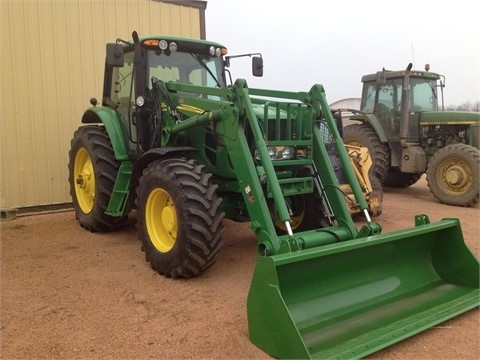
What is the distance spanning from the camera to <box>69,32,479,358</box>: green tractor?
3.04 meters

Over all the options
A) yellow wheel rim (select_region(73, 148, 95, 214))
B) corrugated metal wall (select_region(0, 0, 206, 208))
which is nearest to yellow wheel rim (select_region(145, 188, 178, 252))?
yellow wheel rim (select_region(73, 148, 95, 214))

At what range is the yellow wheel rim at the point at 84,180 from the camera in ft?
19.5

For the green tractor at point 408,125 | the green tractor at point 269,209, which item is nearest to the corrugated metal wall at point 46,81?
the green tractor at point 269,209

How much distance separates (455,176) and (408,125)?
1.47 metres

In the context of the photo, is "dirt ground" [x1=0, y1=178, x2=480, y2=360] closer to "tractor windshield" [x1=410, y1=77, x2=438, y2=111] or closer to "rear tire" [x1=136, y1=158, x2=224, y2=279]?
"rear tire" [x1=136, y1=158, x2=224, y2=279]

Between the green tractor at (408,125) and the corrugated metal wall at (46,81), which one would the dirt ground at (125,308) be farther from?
the green tractor at (408,125)

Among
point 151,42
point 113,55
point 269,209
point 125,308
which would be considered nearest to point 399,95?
point 151,42

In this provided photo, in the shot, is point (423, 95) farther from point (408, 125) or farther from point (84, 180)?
point (84, 180)

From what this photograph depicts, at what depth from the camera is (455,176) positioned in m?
7.94

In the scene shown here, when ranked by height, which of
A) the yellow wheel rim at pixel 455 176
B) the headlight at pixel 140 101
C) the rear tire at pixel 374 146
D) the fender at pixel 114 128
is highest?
the headlight at pixel 140 101

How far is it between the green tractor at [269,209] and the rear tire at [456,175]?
355 cm

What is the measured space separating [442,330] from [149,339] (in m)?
2.01

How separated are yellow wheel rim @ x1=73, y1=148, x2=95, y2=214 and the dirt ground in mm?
633

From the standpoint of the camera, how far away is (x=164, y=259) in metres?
4.09
